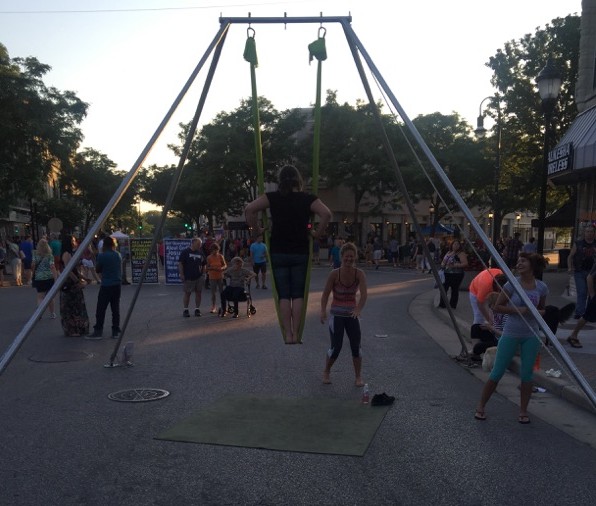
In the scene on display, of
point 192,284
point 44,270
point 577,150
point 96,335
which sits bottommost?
point 96,335

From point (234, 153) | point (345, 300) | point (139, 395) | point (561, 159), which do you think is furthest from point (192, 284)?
point (234, 153)

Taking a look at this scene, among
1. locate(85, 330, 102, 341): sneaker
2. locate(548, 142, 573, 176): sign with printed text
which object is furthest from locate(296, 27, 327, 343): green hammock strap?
locate(548, 142, 573, 176): sign with printed text

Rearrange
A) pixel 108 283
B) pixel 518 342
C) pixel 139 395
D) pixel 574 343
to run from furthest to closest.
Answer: pixel 108 283, pixel 574 343, pixel 139 395, pixel 518 342

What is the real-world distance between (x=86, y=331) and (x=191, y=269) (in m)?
3.06

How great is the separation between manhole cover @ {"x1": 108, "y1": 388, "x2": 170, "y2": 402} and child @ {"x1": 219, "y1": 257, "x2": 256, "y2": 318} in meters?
6.27

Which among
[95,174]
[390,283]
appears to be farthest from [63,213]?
[390,283]

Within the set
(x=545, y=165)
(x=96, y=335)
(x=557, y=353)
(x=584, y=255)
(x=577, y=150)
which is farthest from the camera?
(x=577, y=150)

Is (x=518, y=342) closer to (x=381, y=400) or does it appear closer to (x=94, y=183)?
(x=381, y=400)

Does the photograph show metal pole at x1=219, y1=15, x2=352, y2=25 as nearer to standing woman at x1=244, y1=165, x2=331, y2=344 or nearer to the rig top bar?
the rig top bar

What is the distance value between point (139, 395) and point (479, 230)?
403 cm

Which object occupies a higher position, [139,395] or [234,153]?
[234,153]

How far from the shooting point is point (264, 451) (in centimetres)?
499

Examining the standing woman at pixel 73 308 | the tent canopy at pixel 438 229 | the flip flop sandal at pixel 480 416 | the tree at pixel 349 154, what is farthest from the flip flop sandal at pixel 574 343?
the tent canopy at pixel 438 229

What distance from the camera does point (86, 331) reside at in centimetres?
1079
